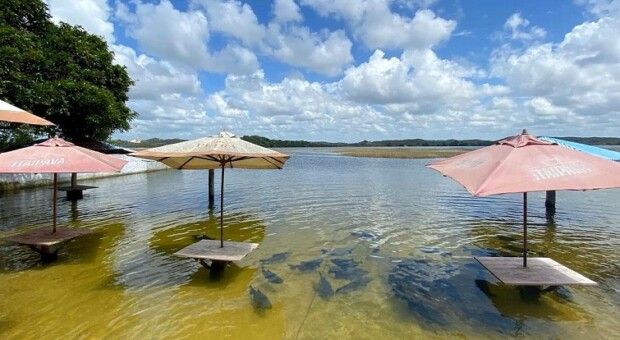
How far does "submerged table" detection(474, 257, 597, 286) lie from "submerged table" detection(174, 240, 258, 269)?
4635mm

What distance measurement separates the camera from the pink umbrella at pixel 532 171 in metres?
4.17

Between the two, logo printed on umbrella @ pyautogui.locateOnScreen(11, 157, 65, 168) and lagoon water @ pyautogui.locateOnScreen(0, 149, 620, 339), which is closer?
lagoon water @ pyautogui.locateOnScreen(0, 149, 620, 339)

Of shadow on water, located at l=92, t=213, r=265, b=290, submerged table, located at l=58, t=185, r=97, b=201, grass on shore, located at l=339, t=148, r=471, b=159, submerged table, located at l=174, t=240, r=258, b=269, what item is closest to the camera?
submerged table, located at l=174, t=240, r=258, b=269

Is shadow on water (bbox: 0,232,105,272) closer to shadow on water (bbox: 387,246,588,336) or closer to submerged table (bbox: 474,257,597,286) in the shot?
shadow on water (bbox: 387,246,588,336)

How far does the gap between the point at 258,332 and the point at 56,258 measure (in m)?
6.02

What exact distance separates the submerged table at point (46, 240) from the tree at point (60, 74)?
1088cm

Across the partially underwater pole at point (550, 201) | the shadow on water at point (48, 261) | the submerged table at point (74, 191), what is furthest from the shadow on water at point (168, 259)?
the partially underwater pole at point (550, 201)

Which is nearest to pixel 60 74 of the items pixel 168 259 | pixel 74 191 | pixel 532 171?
pixel 74 191

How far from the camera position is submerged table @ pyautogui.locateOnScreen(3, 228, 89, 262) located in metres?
7.25

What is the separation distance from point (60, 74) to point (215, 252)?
746 inches

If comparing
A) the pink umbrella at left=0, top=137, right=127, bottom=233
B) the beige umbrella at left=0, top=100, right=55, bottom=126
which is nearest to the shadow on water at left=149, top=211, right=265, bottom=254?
the pink umbrella at left=0, top=137, right=127, bottom=233

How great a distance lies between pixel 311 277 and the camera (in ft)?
23.5

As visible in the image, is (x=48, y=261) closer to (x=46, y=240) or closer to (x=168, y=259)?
(x=46, y=240)

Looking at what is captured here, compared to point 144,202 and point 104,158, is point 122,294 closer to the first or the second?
point 104,158
